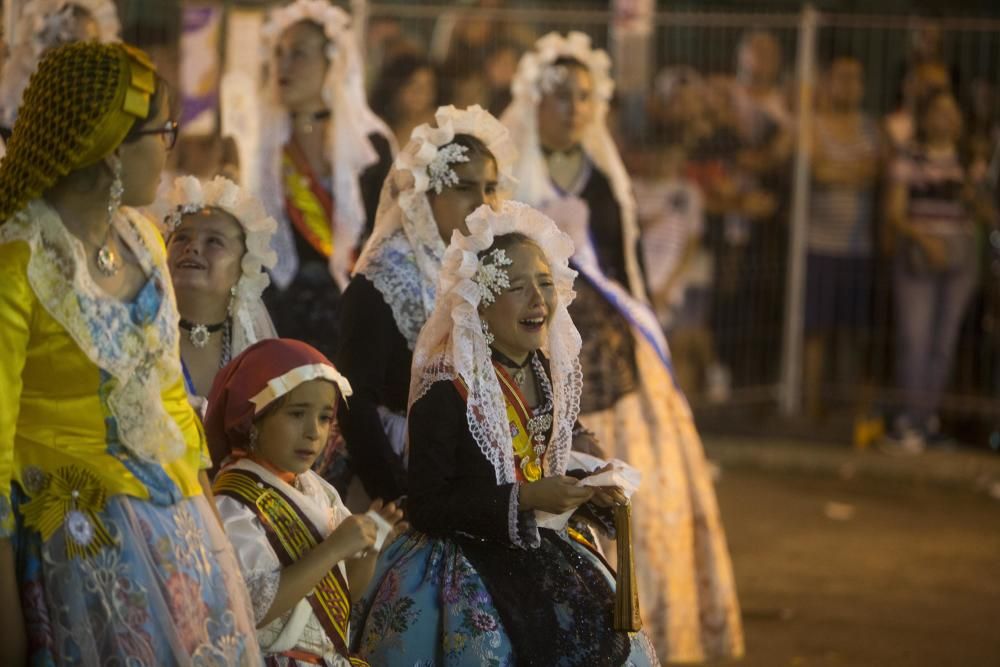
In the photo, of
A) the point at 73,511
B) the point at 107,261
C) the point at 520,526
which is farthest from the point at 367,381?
the point at 73,511

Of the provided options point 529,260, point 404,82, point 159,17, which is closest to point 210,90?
point 159,17

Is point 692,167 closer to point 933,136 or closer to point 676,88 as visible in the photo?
point 676,88

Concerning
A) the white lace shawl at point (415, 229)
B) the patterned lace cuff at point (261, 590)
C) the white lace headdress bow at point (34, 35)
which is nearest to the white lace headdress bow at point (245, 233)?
the white lace shawl at point (415, 229)

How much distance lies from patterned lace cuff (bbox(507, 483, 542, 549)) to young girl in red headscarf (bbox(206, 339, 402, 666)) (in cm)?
31

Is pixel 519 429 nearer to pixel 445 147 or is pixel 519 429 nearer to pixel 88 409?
pixel 445 147

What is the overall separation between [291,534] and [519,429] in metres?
0.75

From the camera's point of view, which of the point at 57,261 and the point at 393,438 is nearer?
the point at 57,261

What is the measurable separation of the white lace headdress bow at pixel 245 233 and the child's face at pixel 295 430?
694 mm

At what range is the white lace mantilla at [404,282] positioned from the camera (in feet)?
16.2

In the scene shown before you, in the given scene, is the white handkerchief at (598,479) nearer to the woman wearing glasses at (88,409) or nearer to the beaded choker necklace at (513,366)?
the beaded choker necklace at (513,366)

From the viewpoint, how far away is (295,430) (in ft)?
12.7

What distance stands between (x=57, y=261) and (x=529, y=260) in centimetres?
140

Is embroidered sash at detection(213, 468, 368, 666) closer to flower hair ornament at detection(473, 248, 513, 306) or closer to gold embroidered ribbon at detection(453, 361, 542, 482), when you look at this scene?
gold embroidered ribbon at detection(453, 361, 542, 482)

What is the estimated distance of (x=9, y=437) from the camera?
3.18 metres
